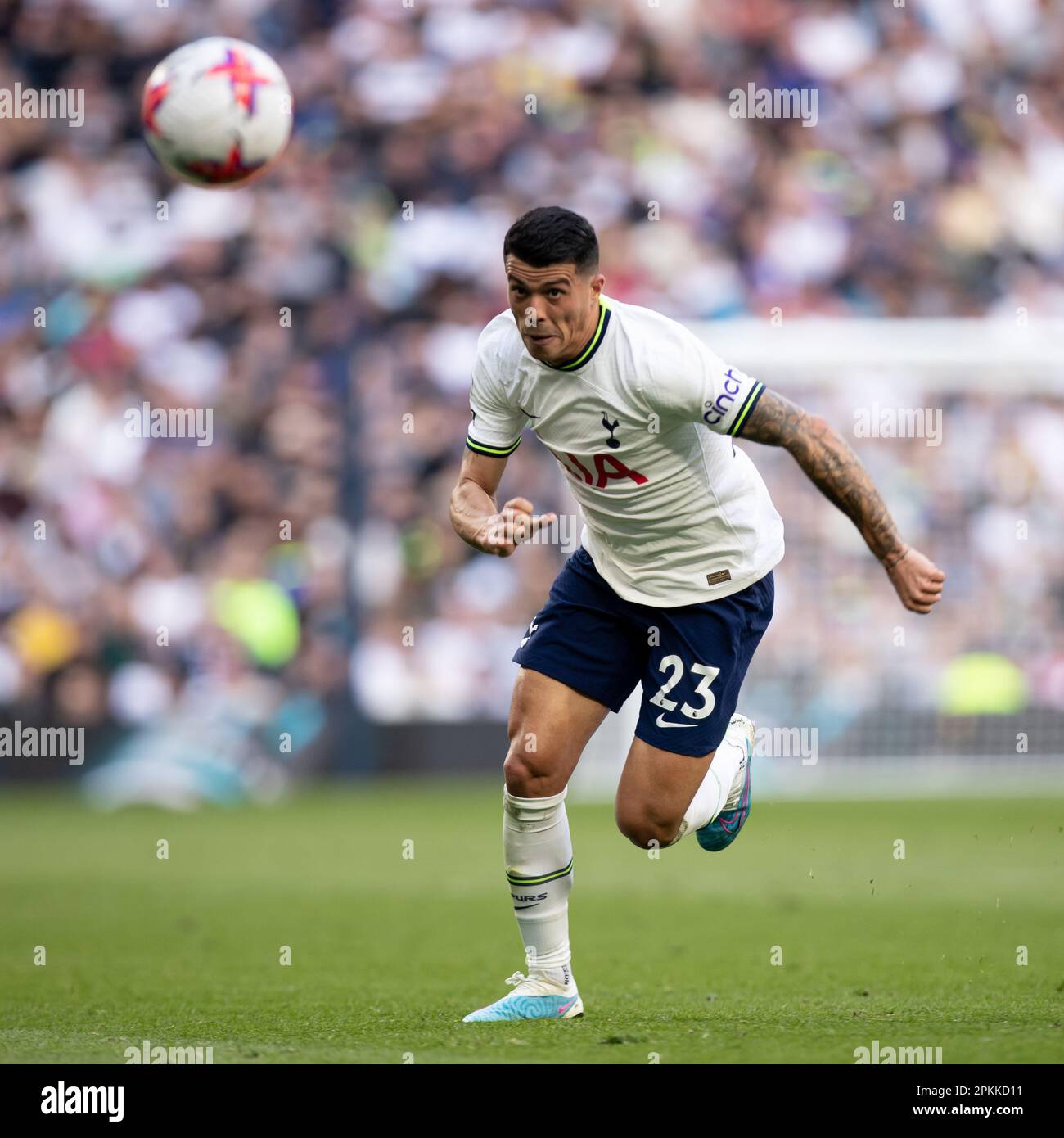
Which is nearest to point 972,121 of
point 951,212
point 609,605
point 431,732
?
point 951,212

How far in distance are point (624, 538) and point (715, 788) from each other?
1.04m

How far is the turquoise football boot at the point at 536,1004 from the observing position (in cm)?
570

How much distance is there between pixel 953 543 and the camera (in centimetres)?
1489

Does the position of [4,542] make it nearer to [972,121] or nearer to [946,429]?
[946,429]

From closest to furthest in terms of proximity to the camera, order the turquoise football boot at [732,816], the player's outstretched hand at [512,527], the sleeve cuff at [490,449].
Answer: the player's outstretched hand at [512,527] < the sleeve cuff at [490,449] < the turquoise football boot at [732,816]

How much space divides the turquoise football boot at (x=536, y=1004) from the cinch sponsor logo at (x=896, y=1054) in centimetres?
128

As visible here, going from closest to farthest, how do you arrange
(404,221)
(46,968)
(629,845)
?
1. (46,968)
2. (629,845)
3. (404,221)

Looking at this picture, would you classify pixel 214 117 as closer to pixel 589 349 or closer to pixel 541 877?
pixel 589 349

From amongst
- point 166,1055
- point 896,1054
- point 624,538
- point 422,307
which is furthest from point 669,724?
point 422,307

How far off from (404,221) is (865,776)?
6.49 m

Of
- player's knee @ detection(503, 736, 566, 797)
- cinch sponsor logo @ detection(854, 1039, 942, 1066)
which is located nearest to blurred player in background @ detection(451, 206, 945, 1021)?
player's knee @ detection(503, 736, 566, 797)
